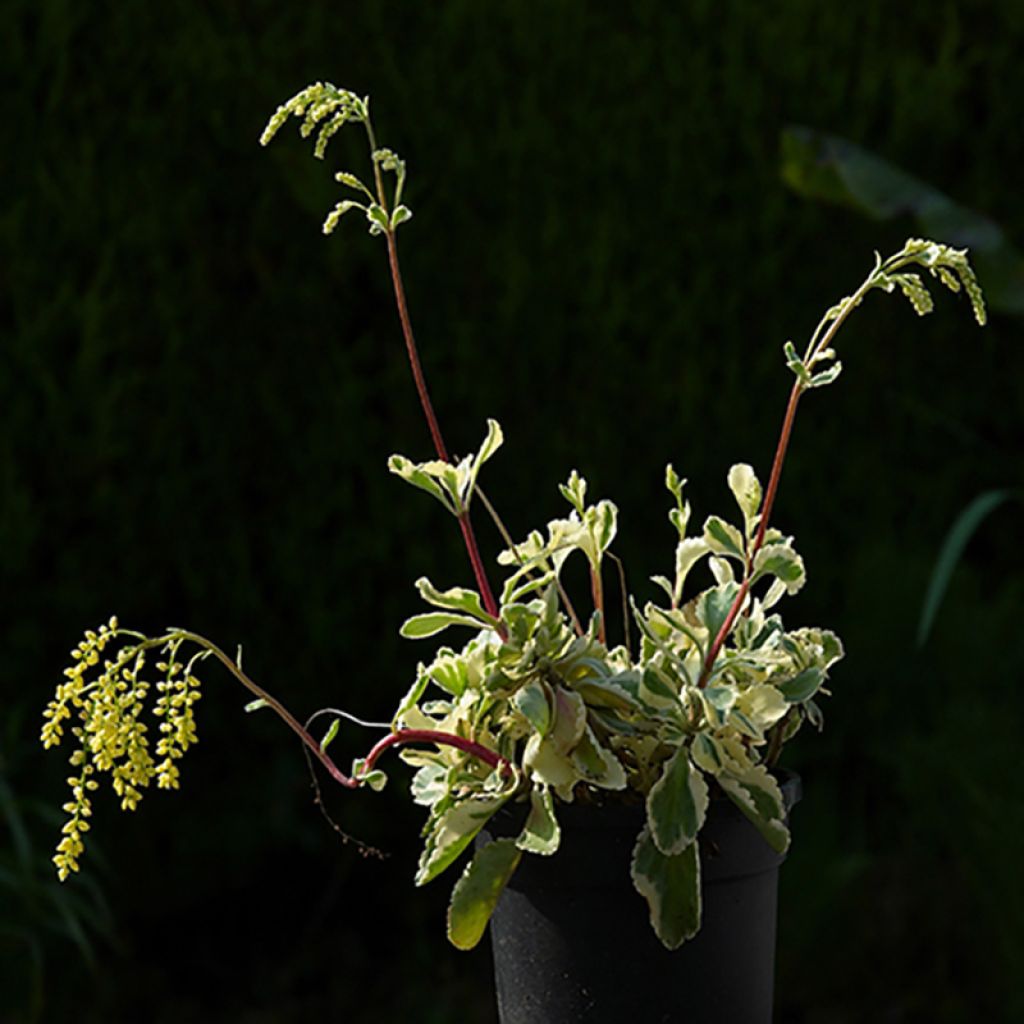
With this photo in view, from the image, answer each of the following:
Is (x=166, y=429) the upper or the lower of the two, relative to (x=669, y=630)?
lower

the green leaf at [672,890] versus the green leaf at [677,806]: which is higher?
the green leaf at [677,806]

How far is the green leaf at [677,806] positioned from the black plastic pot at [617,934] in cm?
5

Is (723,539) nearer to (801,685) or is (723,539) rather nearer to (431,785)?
(801,685)

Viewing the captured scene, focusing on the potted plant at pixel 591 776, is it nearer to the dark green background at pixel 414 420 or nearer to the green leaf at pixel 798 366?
the green leaf at pixel 798 366

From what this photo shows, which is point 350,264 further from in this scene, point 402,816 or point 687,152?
point 402,816

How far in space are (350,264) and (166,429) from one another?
1.57 feet

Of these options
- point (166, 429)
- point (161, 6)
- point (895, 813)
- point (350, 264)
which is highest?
point (161, 6)

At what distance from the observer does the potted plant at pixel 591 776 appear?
1188mm

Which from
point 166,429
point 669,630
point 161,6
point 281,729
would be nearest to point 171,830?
point 281,729

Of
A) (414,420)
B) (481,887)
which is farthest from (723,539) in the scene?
(414,420)

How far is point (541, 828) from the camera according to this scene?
1166mm

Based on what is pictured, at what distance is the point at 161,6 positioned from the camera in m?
3.11

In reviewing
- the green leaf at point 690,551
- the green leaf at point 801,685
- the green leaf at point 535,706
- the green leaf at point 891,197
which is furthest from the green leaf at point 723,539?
the green leaf at point 891,197

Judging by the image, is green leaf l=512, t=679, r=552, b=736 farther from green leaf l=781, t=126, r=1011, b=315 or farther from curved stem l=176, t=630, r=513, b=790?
green leaf l=781, t=126, r=1011, b=315
